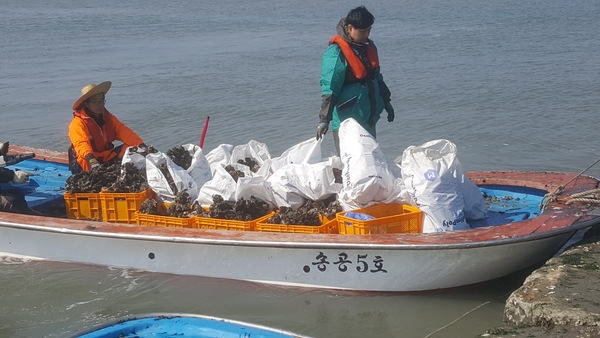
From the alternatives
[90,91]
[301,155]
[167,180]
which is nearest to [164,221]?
[167,180]

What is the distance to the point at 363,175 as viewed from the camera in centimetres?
621

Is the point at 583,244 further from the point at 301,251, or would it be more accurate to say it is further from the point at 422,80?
the point at 422,80

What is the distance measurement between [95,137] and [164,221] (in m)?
1.32

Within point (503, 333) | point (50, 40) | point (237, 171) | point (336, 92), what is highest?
point (50, 40)

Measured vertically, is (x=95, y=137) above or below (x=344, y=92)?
below

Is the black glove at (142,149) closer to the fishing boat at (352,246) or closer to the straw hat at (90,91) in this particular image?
the straw hat at (90,91)

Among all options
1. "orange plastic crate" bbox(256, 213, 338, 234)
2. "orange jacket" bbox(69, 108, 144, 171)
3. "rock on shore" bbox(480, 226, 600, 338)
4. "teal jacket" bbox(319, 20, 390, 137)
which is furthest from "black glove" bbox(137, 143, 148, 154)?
"rock on shore" bbox(480, 226, 600, 338)

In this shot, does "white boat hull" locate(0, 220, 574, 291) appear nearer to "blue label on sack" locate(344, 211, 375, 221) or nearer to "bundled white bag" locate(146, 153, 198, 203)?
"blue label on sack" locate(344, 211, 375, 221)

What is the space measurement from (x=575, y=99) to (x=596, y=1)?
14.3m

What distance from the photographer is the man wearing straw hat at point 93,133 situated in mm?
7383

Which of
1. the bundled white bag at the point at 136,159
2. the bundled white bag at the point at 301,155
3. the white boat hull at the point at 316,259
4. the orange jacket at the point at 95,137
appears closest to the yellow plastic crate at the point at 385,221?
the white boat hull at the point at 316,259

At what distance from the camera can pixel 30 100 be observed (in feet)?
53.3

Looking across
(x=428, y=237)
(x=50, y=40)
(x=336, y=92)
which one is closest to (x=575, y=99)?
(x=336, y=92)

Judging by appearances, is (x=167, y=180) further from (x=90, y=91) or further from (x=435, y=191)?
(x=435, y=191)
